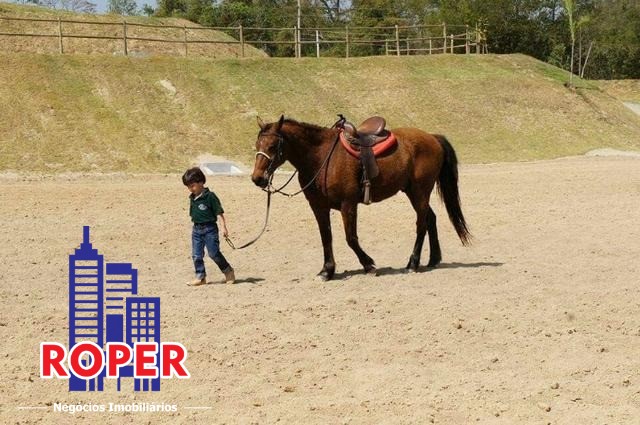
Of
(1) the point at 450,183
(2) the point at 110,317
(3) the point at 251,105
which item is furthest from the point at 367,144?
(3) the point at 251,105

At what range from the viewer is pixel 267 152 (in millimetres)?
9680

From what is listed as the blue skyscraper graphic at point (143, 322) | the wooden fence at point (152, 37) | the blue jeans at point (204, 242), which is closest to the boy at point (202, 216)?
the blue jeans at point (204, 242)

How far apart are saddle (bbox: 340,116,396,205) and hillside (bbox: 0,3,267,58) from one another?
86.7 ft

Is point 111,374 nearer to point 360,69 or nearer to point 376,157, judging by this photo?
point 376,157

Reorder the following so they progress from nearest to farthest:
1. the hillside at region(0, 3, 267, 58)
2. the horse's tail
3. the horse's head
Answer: the horse's head, the horse's tail, the hillside at region(0, 3, 267, 58)

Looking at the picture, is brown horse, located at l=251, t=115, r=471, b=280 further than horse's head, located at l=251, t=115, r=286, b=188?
Yes

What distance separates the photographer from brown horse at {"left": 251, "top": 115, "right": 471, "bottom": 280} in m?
9.82

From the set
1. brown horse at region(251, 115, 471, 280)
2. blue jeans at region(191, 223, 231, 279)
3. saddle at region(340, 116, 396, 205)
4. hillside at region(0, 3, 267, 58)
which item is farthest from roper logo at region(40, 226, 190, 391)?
hillside at region(0, 3, 267, 58)

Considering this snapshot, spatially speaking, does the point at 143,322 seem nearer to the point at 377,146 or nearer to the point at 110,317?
the point at 110,317

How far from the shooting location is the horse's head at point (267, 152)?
9.56m

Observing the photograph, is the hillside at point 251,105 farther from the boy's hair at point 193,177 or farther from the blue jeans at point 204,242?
the boy's hair at point 193,177

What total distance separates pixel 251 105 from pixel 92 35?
11.7 meters

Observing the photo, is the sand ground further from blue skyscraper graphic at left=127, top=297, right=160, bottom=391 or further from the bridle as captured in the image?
the bridle

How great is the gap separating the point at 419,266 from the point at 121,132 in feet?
63.8
